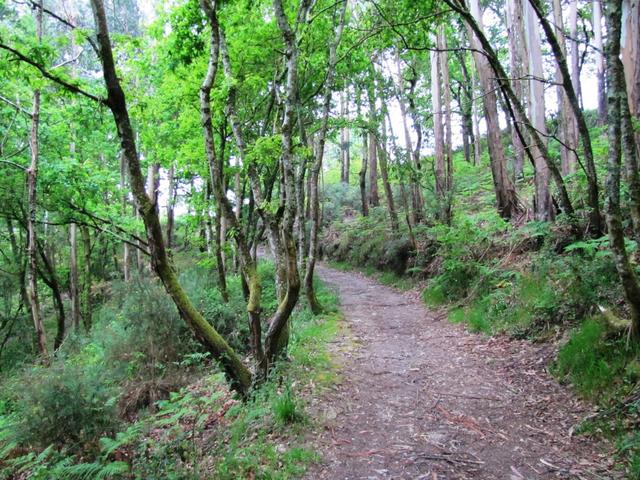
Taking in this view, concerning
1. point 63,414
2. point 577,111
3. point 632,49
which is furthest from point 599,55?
point 63,414

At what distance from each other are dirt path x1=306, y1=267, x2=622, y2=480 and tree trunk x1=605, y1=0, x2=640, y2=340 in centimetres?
134

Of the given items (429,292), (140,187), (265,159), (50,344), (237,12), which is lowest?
(50,344)

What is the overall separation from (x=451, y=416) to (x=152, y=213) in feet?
13.3

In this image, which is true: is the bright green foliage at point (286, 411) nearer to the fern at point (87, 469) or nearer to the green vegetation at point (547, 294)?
the fern at point (87, 469)

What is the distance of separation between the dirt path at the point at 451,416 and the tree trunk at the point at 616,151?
134 cm

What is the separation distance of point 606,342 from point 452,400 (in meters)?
1.80

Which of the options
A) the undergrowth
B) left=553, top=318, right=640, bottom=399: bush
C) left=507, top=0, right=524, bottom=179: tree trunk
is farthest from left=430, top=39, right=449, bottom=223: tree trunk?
left=553, top=318, right=640, bottom=399: bush

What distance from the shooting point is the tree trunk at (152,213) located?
4070 mm

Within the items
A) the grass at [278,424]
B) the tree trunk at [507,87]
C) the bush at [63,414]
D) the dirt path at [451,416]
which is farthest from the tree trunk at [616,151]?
the bush at [63,414]

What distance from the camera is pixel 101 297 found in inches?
771

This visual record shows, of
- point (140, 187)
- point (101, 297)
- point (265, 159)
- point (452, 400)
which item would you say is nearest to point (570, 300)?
point (452, 400)

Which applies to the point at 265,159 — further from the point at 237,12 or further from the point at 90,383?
the point at 237,12

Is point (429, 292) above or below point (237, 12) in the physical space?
below

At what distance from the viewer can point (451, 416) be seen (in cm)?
441
